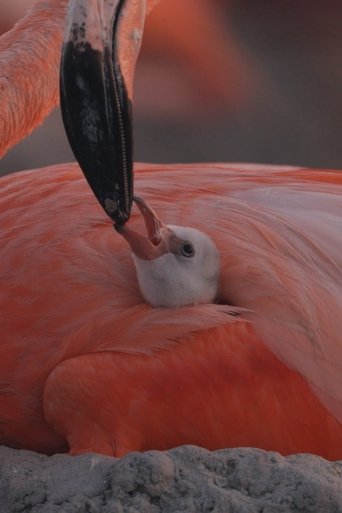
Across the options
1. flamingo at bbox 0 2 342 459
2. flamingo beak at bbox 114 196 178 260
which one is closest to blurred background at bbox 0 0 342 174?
flamingo at bbox 0 2 342 459

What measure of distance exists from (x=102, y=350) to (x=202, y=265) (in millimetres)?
234

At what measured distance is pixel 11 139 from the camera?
8.63 feet

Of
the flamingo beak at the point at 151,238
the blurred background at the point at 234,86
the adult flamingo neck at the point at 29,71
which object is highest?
the adult flamingo neck at the point at 29,71

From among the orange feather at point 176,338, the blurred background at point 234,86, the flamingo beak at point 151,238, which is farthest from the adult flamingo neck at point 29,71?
the blurred background at point 234,86

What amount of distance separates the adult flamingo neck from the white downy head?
658 millimetres

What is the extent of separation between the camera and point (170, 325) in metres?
1.98

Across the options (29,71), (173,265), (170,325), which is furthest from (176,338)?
(29,71)

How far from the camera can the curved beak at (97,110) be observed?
1.88 m

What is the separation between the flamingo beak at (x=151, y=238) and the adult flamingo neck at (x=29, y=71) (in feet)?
2.11

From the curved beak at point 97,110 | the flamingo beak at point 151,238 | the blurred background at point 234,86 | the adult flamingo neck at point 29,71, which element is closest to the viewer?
the curved beak at point 97,110

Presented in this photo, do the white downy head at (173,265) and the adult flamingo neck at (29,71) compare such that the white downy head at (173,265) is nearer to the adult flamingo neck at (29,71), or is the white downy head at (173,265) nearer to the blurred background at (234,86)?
the adult flamingo neck at (29,71)

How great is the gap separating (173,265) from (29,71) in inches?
33.8

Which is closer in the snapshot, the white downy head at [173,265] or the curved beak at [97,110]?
the curved beak at [97,110]

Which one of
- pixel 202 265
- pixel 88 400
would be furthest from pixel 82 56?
pixel 88 400
